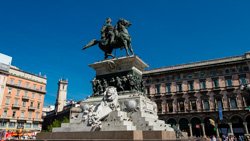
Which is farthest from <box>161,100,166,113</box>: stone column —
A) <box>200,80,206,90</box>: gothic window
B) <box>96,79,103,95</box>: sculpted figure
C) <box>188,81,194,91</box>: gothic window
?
<box>96,79,103,95</box>: sculpted figure

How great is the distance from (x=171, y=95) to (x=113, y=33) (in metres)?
44.4

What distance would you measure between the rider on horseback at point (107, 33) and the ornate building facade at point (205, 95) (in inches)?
1548

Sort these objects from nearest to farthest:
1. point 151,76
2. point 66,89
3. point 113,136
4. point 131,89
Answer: point 113,136 → point 131,89 → point 151,76 → point 66,89

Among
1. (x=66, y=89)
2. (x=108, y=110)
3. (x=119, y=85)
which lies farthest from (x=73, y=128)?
(x=66, y=89)

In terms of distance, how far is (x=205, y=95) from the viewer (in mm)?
53312

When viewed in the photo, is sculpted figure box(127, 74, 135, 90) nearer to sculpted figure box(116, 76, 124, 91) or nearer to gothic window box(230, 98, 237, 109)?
sculpted figure box(116, 76, 124, 91)

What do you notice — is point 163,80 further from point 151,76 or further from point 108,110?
point 108,110

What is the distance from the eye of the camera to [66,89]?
96000mm

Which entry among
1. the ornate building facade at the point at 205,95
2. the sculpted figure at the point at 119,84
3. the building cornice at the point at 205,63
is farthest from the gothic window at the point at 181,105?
→ the sculpted figure at the point at 119,84

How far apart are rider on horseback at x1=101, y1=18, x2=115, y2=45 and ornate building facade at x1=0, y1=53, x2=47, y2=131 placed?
1887 inches

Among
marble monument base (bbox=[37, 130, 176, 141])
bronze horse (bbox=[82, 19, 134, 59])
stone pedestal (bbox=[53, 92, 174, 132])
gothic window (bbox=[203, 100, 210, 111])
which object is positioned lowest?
marble monument base (bbox=[37, 130, 176, 141])

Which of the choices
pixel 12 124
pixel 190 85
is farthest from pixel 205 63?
pixel 12 124

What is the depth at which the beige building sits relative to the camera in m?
54.1

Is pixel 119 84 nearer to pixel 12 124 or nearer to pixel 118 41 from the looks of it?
pixel 118 41
